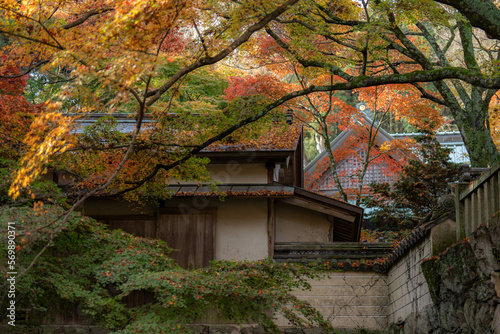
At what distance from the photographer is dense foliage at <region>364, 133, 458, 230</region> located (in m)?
17.0

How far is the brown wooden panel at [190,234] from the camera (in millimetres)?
15273

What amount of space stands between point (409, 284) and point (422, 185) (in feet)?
19.1

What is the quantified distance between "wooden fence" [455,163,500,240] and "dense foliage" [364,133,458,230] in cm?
778

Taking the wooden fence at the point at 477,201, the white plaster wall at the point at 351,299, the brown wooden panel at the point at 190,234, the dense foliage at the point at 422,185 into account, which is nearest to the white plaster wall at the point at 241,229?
the brown wooden panel at the point at 190,234

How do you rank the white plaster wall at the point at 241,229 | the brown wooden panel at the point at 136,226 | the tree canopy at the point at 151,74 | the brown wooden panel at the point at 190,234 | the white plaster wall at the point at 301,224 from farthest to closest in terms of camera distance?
the white plaster wall at the point at 301,224
the brown wooden panel at the point at 136,226
the white plaster wall at the point at 241,229
the brown wooden panel at the point at 190,234
the tree canopy at the point at 151,74

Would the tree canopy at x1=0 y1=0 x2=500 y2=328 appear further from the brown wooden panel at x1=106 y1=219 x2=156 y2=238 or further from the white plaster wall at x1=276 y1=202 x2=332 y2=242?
the white plaster wall at x1=276 y1=202 x2=332 y2=242

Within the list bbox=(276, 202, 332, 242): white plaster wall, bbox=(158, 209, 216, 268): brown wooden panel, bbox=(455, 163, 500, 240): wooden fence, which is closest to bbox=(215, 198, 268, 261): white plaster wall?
bbox=(158, 209, 216, 268): brown wooden panel

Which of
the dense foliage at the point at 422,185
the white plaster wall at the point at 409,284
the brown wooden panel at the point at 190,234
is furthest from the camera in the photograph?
the dense foliage at the point at 422,185

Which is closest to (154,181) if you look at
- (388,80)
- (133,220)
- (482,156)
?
(133,220)

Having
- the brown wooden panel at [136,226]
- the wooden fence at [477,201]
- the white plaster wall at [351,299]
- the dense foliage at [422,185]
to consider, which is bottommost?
the white plaster wall at [351,299]

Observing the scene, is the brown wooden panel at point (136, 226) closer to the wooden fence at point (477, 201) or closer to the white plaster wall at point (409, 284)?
the white plaster wall at point (409, 284)

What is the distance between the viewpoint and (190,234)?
15.5m

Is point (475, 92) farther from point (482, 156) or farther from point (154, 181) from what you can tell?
point (154, 181)

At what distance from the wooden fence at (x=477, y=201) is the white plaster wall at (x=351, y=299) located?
5899 mm
